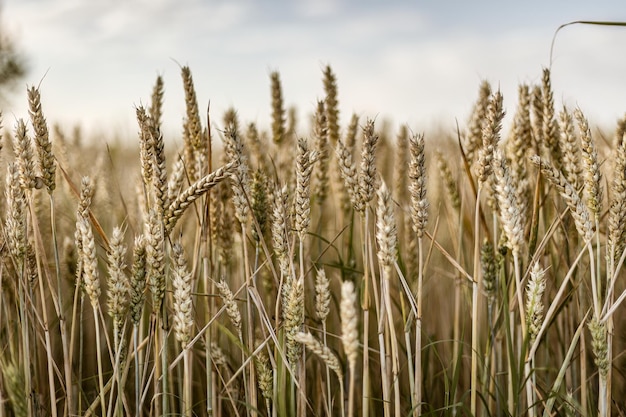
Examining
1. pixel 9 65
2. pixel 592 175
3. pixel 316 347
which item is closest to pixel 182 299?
pixel 316 347

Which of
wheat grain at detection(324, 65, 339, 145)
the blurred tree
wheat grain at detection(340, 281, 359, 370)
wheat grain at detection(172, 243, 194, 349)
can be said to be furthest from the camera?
the blurred tree

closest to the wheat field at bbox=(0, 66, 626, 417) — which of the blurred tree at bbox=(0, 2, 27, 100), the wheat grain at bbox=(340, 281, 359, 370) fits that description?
the wheat grain at bbox=(340, 281, 359, 370)

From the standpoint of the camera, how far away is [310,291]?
2.57 meters

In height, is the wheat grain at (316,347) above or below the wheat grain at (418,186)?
below

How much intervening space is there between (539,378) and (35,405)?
167cm

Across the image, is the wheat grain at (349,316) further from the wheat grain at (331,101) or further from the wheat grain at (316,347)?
the wheat grain at (331,101)

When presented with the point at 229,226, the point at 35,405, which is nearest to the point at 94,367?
the point at 35,405

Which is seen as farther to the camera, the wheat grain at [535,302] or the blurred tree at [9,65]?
the blurred tree at [9,65]

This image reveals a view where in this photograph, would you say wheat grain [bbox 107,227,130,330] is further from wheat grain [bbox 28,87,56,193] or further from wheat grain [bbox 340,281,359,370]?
wheat grain [bbox 340,281,359,370]

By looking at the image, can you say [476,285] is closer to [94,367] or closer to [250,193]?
[250,193]

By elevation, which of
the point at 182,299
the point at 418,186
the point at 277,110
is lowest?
the point at 182,299

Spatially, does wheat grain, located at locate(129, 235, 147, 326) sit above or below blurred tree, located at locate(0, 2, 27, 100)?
below

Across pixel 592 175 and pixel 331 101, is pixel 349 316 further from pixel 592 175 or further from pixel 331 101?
pixel 331 101

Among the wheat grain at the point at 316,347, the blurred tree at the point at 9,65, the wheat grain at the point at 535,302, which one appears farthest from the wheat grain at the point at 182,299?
the blurred tree at the point at 9,65
